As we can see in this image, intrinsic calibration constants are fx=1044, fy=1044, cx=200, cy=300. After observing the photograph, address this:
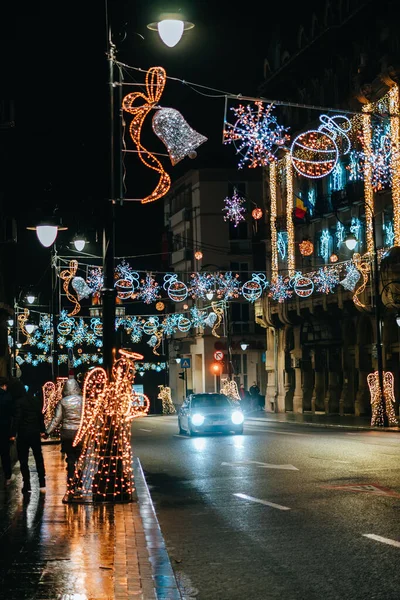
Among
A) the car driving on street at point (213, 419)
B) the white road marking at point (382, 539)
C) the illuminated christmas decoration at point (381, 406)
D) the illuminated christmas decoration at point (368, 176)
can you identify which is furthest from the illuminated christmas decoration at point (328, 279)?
the white road marking at point (382, 539)

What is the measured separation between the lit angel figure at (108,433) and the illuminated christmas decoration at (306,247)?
37.0 m

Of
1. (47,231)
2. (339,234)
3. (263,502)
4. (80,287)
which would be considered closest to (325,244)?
(339,234)

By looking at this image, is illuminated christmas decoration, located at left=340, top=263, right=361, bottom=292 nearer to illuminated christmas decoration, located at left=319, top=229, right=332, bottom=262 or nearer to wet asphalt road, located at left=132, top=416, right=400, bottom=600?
illuminated christmas decoration, located at left=319, top=229, right=332, bottom=262

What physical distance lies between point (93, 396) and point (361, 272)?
30.5 m

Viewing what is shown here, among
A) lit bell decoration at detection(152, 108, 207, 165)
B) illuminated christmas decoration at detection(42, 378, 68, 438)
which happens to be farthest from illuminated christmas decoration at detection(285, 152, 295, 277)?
lit bell decoration at detection(152, 108, 207, 165)

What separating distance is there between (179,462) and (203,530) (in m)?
10.6

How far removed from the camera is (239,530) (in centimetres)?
1209

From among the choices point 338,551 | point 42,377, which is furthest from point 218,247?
point 338,551

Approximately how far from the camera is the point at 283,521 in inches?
499

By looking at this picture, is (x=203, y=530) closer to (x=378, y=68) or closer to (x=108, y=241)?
(x=108, y=241)

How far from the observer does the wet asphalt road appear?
29.0 ft

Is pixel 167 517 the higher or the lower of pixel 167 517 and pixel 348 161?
the lower

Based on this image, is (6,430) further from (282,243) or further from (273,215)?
(273,215)

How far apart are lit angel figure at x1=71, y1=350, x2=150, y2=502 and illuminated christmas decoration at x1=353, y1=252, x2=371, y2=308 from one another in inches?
1140
